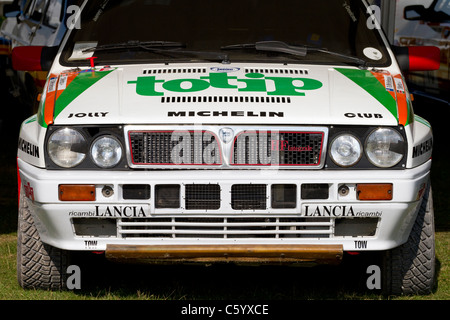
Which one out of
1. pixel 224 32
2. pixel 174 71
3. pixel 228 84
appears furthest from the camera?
pixel 224 32

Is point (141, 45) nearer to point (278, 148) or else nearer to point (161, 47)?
point (161, 47)

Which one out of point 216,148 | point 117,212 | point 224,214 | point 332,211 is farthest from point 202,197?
point 332,211

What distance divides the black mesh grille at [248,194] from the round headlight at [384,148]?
0.54 metres

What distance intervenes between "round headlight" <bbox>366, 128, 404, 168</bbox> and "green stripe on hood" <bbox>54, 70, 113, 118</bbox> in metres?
1.46

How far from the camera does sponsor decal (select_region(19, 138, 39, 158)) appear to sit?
436 cm

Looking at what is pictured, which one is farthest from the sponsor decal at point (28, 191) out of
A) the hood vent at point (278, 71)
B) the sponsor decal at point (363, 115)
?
the sponsor decal at point (363, 115)

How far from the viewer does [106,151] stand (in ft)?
14.0

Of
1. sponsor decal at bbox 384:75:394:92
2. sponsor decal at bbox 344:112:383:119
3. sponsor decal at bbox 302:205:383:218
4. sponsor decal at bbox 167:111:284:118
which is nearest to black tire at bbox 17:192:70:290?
sponsor decal at bbox 167:111:284:118

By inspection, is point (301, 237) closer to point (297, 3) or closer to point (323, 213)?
point (323, 213)

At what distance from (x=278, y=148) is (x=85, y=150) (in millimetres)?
910

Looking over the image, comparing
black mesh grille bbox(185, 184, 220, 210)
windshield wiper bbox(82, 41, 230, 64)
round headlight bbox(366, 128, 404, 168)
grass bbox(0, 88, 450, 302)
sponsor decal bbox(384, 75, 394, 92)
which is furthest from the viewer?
windshield wiper bbox(82, 41, 230, 64)

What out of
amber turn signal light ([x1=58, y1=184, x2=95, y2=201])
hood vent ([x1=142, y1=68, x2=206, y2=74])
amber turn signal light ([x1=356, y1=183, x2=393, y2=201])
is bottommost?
amber turn signal light ([x1=356, y1=183, x2=393, y2=201])

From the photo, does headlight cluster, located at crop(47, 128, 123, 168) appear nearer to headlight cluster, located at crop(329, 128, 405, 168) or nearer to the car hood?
the car hood

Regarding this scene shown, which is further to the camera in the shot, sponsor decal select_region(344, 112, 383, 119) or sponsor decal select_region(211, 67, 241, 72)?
sponsor decal select_region(211, 67, 241, 72)
